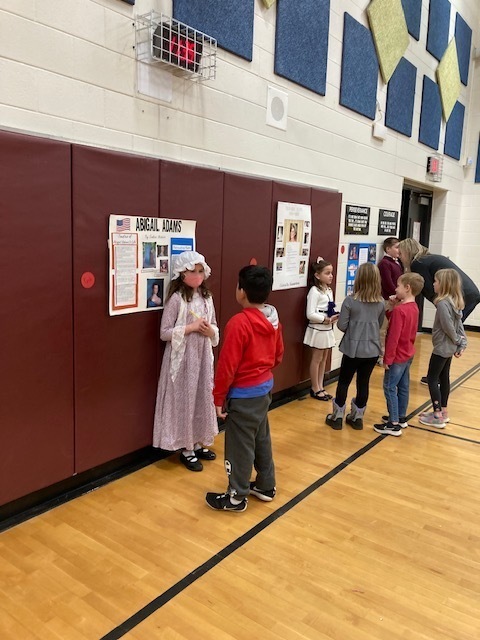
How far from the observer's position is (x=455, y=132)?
773 centimetres

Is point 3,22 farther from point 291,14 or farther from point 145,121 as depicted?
point 291,14

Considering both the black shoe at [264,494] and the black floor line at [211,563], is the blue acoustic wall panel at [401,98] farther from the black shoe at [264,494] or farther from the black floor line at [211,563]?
the black shoe at [264,494]

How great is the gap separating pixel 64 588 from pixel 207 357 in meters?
1.48

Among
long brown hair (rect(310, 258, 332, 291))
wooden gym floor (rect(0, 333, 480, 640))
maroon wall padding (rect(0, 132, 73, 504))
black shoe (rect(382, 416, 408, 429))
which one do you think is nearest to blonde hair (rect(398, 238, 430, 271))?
long brown hair (rect(310, 258, 332, 291))

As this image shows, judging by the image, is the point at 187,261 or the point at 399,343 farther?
the point at 399,343

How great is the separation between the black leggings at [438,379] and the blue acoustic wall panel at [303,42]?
2498mm

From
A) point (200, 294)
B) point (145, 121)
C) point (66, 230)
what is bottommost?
point (200, 294)

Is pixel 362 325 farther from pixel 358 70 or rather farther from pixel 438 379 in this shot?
pixel 358 70

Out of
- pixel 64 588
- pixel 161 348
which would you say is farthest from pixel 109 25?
pixel 64 588

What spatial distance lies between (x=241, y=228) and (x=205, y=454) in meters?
1.58

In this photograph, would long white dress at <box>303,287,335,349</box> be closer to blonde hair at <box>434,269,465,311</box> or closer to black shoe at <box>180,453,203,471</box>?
blonde hair at <box>434,269,465,311</box>

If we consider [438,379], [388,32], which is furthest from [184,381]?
[388,32]

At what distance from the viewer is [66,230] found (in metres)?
2.52

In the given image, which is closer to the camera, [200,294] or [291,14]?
[200,294]
